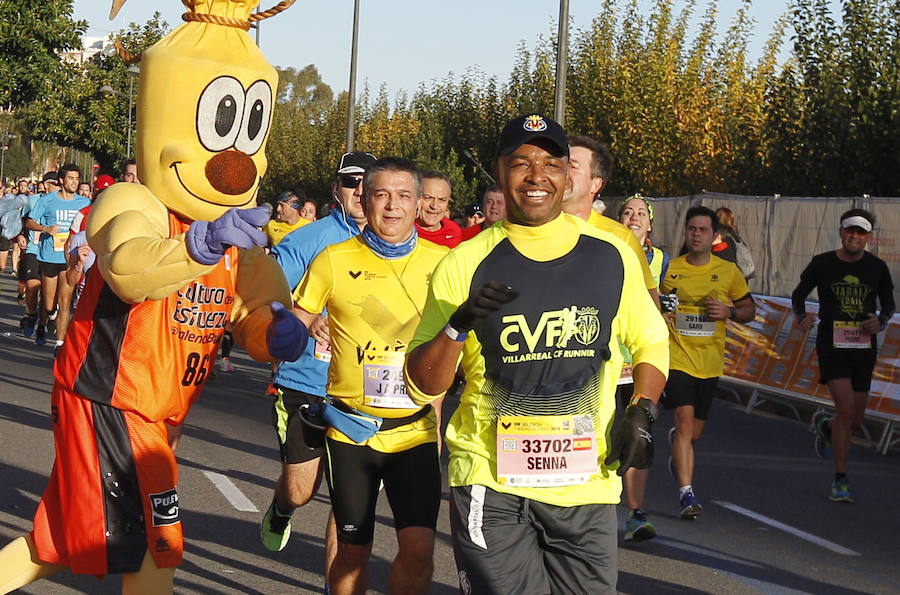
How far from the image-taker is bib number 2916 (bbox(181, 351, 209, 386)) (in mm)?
4648

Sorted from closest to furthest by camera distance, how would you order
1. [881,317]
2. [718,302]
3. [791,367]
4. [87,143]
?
[718,302] → [881,317] → [791,367] → [87,143]

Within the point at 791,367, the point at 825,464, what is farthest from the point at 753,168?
the point at 825,464

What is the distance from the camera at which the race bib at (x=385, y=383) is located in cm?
533

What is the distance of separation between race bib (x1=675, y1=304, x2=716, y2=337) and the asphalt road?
1124 millimetres

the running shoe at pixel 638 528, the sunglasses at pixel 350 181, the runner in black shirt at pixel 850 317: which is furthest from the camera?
the runner in black shirt at pixel 850 317

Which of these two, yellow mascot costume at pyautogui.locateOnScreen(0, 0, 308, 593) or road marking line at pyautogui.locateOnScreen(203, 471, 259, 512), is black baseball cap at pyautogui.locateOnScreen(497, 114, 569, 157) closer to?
yellow mascot costume at pyautogui.locateOnScreen(0, 0, 308, 593)

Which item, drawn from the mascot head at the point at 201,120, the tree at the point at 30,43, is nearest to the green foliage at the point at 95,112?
the tree at the point at 30,43

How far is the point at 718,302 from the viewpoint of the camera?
8.47 meters

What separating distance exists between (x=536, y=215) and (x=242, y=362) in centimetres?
1288

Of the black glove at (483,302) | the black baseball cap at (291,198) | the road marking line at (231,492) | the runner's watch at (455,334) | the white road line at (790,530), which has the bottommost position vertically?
the road marking line at (231,492)

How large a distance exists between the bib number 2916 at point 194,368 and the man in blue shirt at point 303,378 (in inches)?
39.3

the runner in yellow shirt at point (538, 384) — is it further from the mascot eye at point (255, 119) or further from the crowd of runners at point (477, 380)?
the mascot eye at point (255, 119)

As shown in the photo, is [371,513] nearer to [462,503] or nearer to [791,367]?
[462,503]

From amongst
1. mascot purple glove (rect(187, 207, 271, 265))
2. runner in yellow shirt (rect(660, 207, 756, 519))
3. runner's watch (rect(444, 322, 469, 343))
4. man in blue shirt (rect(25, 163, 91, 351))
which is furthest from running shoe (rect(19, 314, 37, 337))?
runner's watch (rect(444, 322, 469, 343))
